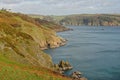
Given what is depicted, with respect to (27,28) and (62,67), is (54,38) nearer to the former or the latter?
(27,28)

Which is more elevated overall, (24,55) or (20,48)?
(20,48)

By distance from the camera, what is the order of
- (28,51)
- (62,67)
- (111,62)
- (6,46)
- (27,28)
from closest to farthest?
(6,46), (28,51), (62,67), (111,62), (27,28)

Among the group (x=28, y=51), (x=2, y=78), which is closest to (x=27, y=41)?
(x=28, y=51)

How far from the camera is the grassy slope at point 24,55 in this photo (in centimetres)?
3372

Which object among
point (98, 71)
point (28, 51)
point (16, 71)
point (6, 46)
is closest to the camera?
point (16, 71)

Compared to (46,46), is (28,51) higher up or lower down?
higher up

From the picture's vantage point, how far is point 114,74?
81500 millimetres

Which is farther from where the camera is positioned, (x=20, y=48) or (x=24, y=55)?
(x=20, y=48)

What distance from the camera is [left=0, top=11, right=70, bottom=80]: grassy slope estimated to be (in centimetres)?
3372

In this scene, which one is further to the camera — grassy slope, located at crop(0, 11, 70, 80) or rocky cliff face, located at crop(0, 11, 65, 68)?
rocky cliff face, located at crop(0, 11, 65, 68)

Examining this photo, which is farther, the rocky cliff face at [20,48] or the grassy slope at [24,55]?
the rocky cliff face at [20,48]

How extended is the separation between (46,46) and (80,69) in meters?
72.1

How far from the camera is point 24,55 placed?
2447 inches

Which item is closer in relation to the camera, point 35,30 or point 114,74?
point 114,74
